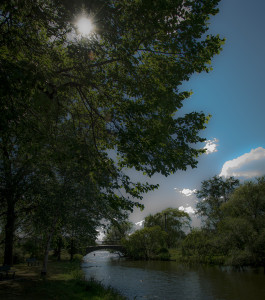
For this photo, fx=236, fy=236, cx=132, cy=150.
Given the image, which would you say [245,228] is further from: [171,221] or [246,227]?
[171,221]

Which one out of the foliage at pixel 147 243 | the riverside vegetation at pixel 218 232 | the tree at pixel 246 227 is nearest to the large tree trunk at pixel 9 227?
the riverside vegetation at pixel 218 232

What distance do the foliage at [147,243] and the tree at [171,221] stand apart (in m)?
9.71

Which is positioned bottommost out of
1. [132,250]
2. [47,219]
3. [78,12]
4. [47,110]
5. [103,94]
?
[132,250]

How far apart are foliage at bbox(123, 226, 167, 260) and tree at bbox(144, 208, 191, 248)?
9715mm

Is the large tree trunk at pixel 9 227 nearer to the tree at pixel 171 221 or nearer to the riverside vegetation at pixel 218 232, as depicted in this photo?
the riverside vegetation at pixel 218 232

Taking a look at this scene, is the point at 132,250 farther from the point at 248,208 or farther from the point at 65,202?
the point at 65,202

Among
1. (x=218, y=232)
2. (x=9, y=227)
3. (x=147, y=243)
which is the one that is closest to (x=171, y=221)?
(x=147, y=243)

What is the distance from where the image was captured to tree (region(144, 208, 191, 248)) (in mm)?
61709

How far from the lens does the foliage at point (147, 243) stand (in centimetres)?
5103

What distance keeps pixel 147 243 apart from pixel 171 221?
13.8 m

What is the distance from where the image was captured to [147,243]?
5200cm

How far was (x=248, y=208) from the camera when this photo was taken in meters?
29.2

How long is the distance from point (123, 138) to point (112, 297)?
10.1 metres

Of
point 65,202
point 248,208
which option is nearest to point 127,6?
point 65,202
